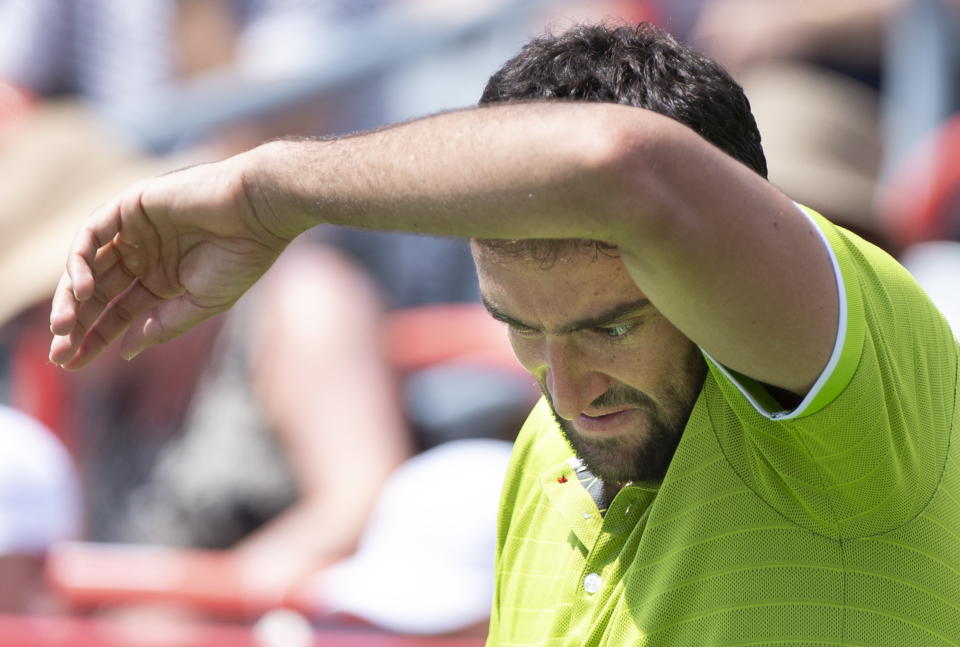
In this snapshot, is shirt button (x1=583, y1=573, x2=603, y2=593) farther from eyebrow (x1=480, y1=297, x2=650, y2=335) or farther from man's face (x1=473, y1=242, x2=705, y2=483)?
eyebrow (x1=480, y1=297, x2=650, y2=335)

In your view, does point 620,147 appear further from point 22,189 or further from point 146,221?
point 22,189


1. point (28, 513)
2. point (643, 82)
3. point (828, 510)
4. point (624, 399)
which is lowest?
point (28, 513)

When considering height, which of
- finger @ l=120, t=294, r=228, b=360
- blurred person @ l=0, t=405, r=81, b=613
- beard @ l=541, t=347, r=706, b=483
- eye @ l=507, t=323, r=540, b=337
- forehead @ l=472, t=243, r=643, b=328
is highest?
finger @ l=120, t=294, r=228, b=360

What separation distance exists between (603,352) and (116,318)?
58 cm

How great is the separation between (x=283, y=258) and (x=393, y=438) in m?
0.62

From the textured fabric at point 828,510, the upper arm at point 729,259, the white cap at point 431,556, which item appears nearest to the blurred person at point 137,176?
the white cap at point 431,556

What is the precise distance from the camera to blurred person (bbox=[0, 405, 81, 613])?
3277 millimetres

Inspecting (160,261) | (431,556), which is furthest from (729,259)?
(431,556)

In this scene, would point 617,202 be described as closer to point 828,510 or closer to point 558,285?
point 558,285

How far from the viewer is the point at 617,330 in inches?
58.6

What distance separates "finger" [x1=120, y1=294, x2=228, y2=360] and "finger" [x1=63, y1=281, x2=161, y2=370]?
0.04 feet

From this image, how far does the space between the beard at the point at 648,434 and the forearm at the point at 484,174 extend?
36cm

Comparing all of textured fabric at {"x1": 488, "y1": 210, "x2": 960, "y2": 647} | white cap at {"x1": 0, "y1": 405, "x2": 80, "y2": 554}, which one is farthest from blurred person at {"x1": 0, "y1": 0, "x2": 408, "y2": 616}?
textured fabric at {"x1": 488, "y1": 210, "x2": 960, "y2": 647}

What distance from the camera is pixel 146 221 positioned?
5.02 feet
